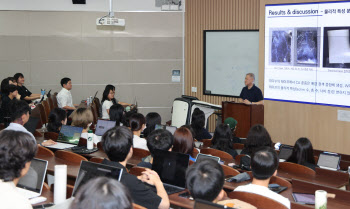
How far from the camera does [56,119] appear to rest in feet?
23.9

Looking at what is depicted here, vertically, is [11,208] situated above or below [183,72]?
below

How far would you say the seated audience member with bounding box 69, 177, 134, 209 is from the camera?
1.77m

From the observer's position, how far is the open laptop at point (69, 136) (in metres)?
6.70

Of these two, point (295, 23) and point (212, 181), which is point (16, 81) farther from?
point (212, 181)

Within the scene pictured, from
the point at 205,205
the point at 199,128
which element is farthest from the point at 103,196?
the point at 199,128

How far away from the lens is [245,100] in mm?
9250

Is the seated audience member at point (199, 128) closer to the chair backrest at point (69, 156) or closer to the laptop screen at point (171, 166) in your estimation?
the chair backrest at point (69, 156)

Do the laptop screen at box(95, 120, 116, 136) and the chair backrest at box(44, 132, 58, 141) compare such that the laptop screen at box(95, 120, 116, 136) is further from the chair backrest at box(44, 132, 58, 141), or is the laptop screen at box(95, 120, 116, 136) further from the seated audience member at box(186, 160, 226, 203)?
the seated audience member at box(186, 160, 226, 203)

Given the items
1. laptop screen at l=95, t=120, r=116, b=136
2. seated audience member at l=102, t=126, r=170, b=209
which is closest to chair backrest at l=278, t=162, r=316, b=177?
seated audience member at l=102, t=126, r=170, b=209

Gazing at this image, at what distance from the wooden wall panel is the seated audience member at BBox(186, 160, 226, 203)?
810cm

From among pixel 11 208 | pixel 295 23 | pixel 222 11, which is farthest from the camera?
pixel 222 11

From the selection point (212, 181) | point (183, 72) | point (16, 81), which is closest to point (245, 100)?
point (183, 72)

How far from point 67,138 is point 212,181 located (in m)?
4.16

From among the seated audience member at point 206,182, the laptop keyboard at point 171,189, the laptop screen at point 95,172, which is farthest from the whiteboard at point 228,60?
the seated audience member at point 206,182
